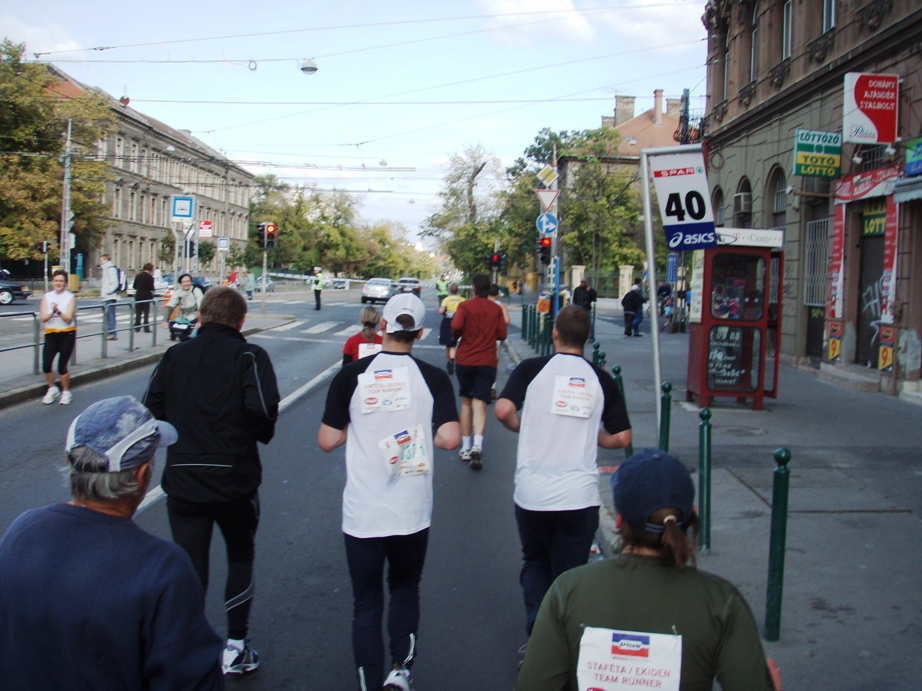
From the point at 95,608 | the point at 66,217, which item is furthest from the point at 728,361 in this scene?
the point at 66,217

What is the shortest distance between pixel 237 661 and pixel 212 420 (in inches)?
44.7

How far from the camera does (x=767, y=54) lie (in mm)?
20328

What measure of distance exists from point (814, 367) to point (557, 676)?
17.0 m

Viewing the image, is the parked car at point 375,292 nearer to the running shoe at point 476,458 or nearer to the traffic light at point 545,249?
the traffic light at point 545,249

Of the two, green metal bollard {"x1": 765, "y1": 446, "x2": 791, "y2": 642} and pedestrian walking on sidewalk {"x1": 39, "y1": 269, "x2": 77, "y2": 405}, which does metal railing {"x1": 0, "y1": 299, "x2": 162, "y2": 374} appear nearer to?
pedestrian walking on sidewalk {"x1": 39, "y1": 269, "x2": 77, "y2": 405}

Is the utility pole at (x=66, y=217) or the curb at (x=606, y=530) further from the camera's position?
the utility pole at (x=66, y=217)

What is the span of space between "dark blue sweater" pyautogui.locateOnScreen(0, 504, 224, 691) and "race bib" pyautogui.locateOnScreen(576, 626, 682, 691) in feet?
2.84

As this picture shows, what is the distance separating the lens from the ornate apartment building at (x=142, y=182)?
6400 cm

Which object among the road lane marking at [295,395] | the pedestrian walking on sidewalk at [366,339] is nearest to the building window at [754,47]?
the road lane marking at [295,395]

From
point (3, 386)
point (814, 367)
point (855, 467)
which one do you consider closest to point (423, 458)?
point (855, 467)

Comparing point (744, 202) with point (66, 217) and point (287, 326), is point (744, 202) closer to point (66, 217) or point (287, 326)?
point (287, 326)

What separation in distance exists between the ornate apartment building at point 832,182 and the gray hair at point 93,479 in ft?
43.6

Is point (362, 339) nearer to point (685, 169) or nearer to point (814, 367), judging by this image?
point (685, 169)

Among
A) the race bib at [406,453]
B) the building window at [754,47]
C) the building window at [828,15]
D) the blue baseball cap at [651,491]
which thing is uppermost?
the building window at [754,47]
